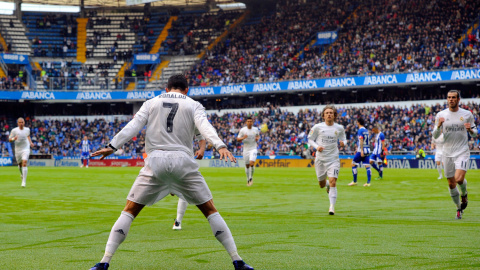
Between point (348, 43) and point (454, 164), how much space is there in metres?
44.6

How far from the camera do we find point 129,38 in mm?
71312

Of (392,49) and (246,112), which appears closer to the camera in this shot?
(392,49)

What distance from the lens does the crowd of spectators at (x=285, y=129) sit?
45031 millimetres

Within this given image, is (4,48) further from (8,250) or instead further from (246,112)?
(8,250)

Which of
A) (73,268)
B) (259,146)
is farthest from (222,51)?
(73,268)

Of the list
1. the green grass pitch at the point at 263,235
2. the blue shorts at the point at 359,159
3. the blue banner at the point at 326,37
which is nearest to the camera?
the green grass pitch at the point at 263,235

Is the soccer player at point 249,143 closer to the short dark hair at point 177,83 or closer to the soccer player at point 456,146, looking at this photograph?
the soccer player at point 456,146

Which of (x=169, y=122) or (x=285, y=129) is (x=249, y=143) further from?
(x=285, y=129)

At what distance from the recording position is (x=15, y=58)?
64188mm

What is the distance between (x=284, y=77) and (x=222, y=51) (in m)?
11.7

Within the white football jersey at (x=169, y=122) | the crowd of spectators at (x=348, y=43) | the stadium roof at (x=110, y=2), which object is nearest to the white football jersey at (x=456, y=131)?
the white football jersey at (x=169, y=122)

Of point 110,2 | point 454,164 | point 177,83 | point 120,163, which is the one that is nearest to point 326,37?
point 120,163

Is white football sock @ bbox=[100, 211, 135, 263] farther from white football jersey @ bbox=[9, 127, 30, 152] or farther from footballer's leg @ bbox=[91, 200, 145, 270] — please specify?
white football jersey @ bbox=[9, 127, 30, 152]

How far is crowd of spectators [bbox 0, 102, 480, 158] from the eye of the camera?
45.0 m
